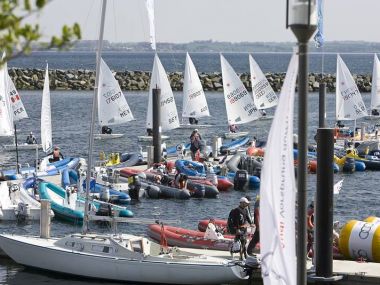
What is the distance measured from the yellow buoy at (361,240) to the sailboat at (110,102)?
102ft

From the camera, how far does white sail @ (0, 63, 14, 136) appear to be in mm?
44312

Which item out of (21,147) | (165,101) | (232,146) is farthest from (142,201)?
(21,147)

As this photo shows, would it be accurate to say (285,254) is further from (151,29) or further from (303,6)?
(151,29)

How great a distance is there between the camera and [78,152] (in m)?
53.5

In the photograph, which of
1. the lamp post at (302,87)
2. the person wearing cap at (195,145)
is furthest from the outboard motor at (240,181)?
the lamp post at (302,87)

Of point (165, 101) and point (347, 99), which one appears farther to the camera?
point (347, 99)

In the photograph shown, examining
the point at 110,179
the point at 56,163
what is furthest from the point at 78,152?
the point at 110,179

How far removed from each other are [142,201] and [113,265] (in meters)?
13.9

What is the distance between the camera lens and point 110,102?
53.2 metres

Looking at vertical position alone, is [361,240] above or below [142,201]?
above

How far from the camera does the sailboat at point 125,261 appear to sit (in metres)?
21.7

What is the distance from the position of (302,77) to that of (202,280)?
41.7ft

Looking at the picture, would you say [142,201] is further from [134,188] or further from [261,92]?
[261,92]

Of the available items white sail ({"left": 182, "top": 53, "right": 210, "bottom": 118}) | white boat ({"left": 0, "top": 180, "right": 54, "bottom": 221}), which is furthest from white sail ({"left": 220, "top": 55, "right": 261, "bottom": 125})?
white boat ({"left": 0, "top": 180, "right": 54, "bottom": 221})
